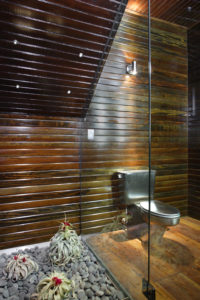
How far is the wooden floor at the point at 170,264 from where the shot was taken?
1.27 metres

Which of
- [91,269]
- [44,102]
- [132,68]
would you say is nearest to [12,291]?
[91,269]

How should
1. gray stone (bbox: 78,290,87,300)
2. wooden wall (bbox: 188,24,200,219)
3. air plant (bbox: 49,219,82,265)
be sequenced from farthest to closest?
air plant (bbox: 49,219,82,265) < gray stone (bbox: 78,290,87,300) < wooden wall (bbox: 188,24,200,219)

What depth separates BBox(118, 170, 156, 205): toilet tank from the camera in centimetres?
142

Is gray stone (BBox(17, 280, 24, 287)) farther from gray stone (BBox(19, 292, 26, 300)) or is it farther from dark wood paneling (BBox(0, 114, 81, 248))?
dark wood paneling (BBox(0, 114, 81, 248))

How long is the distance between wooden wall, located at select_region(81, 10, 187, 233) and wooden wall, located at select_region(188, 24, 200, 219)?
41 mm

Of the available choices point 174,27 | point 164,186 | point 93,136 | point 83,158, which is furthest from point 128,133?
point 83,158

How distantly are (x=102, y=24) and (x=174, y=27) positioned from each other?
911 mm

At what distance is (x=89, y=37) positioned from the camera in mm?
2045

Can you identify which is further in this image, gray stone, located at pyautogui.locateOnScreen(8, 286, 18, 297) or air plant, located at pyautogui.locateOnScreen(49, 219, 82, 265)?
air plant, located at pyautogui.locateOnScreen(49, 219, 82, 265)

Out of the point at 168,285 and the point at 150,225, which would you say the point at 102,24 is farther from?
the point at 168,285

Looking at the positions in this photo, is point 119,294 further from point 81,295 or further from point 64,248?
point 64,248

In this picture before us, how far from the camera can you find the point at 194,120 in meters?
1.18

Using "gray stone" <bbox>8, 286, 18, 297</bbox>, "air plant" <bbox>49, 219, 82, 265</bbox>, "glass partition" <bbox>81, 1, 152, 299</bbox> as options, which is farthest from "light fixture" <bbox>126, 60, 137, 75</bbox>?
"gray stone" <bbox>8, 286, 18, 297</bbox>

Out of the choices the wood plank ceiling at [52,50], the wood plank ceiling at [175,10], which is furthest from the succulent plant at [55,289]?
the wood plank ceiling at [175,10]
